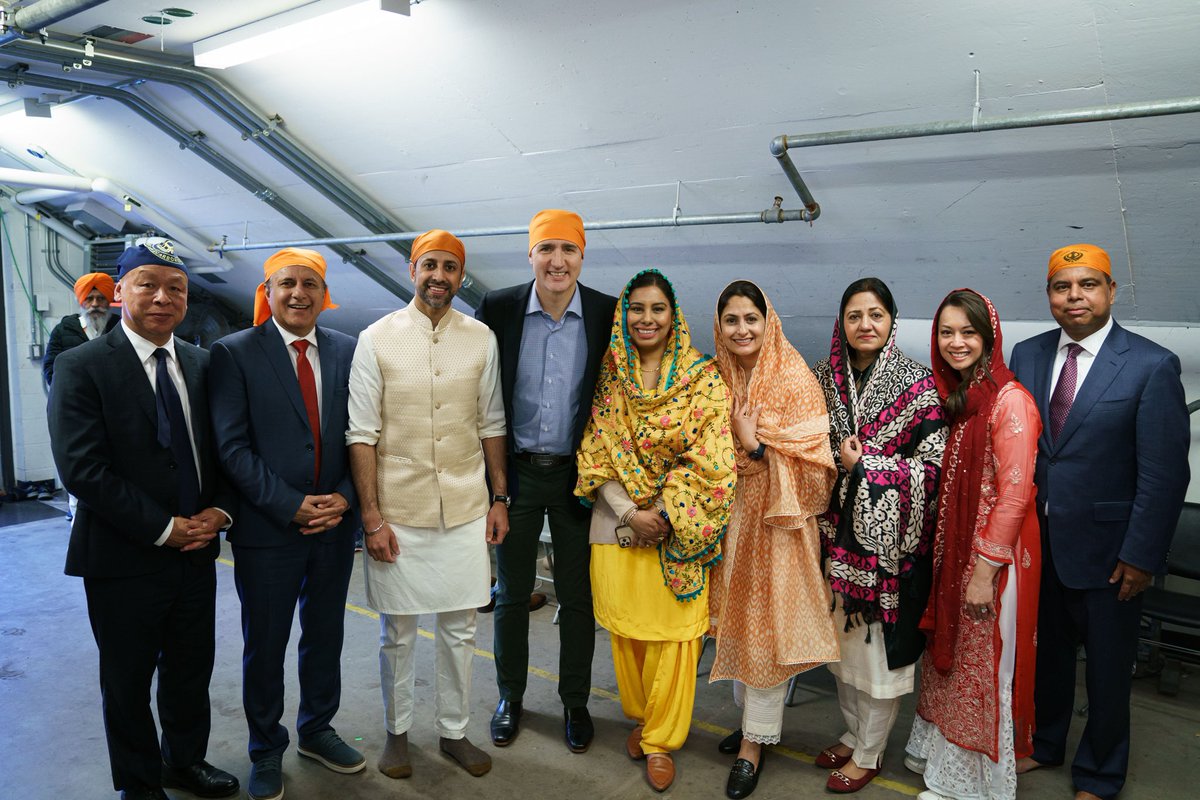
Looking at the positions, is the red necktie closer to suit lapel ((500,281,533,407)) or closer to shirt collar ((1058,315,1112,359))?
suit lapel ((500,281,533,407))

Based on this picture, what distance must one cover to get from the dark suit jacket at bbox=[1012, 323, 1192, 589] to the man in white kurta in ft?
6.17

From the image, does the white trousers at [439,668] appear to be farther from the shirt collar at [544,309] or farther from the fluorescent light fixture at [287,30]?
the fluorescent light fixture at [287,30]

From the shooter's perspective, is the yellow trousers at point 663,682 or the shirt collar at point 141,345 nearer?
the shirt collar at point 141,345

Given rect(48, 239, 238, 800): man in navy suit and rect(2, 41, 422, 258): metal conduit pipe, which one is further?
rect(2, 41, 422, 258): metal conduit pipe

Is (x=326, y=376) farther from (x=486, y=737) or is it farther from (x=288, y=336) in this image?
(x=486, y=737)

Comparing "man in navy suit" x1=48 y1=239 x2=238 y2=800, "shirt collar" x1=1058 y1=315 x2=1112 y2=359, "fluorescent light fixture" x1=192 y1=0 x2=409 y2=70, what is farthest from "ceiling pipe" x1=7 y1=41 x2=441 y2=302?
"shirt collar" x1=1058 y1=315 x2=1112 y2=359

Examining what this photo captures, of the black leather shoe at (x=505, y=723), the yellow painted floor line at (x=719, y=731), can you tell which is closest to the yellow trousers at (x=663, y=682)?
the yellow painted floor line at (x=719, y=731)

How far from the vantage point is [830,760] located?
114 inches

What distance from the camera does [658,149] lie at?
3.93 metres

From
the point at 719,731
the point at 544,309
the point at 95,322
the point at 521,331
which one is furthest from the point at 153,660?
the point at 95,322

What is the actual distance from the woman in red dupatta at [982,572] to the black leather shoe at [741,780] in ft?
1.79

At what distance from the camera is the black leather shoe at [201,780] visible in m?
2.64

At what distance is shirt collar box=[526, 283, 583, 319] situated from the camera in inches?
115

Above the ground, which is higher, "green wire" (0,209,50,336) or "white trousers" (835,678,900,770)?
"green wire" (0,209,50,336)
